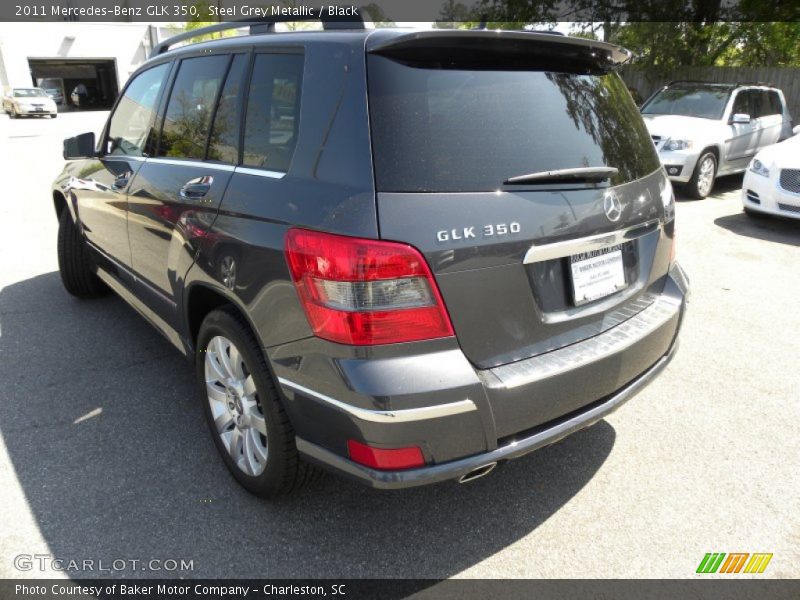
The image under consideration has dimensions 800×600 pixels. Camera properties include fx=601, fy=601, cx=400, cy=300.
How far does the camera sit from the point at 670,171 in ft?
29.7

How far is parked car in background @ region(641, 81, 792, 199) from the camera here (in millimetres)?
9000

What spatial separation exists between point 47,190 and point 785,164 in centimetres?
1086

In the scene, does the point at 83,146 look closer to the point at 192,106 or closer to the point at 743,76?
the point at 192,106

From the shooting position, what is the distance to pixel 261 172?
2.30m

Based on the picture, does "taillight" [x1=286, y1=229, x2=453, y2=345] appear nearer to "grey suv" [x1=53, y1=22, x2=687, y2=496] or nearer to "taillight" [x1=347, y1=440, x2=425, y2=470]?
"grey suv" [x1=53, y1=22, x2=687, y2=496]

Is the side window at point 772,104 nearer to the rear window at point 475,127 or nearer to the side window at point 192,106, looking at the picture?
the rear window at point 475,127

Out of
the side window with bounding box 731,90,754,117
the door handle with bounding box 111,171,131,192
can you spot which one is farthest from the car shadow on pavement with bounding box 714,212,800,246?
the door handle with bounding box 111,171,131,192

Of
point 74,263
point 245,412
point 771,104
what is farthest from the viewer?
point 771,104

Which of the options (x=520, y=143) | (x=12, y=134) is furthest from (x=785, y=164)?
(x=12, y=134)

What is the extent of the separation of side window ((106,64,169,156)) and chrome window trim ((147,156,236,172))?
0.25 meters

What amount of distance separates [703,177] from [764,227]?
1.88 m

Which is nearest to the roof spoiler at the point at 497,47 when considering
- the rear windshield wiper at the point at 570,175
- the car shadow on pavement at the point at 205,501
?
the rear windshield wiper at the point at 570,175

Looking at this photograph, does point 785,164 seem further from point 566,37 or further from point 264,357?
point 264,357

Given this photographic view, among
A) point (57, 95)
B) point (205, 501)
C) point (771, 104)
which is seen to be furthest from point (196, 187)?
point (57, 95)
